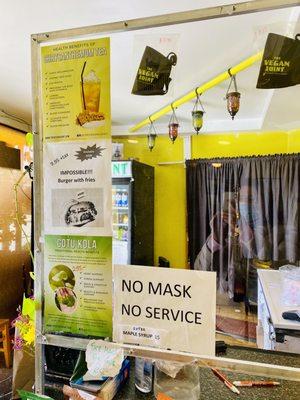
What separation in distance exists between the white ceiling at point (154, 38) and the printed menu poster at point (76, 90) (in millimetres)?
72

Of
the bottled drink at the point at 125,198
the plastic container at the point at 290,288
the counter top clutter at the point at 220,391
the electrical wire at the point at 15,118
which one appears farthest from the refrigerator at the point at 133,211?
the counter top clutter at the point at 220,391

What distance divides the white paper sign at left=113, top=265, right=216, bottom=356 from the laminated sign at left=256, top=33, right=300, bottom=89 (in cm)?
57

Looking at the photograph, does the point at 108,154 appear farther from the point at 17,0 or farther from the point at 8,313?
the point at 8,313

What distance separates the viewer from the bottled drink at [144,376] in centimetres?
86

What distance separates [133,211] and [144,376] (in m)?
3.12

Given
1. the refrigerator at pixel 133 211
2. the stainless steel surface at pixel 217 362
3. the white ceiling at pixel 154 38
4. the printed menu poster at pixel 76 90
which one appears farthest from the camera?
the refrigerator at pixel 133 211

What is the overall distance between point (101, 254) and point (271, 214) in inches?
138

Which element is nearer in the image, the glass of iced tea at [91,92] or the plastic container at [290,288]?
the glass of iced tea at [91,92]

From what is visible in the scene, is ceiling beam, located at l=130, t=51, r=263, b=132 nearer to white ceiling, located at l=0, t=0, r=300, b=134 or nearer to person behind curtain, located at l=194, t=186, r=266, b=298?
white ceiling, located at l=0, t=0, r=300, b=134

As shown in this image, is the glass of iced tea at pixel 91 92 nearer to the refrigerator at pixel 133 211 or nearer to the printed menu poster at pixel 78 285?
the printed menu poster at pixel 78 285

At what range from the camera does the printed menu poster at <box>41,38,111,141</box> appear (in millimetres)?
742

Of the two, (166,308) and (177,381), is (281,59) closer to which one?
(166,308)

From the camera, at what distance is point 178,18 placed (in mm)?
738

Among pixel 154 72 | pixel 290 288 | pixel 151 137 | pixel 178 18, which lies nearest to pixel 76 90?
pixel 154 72
